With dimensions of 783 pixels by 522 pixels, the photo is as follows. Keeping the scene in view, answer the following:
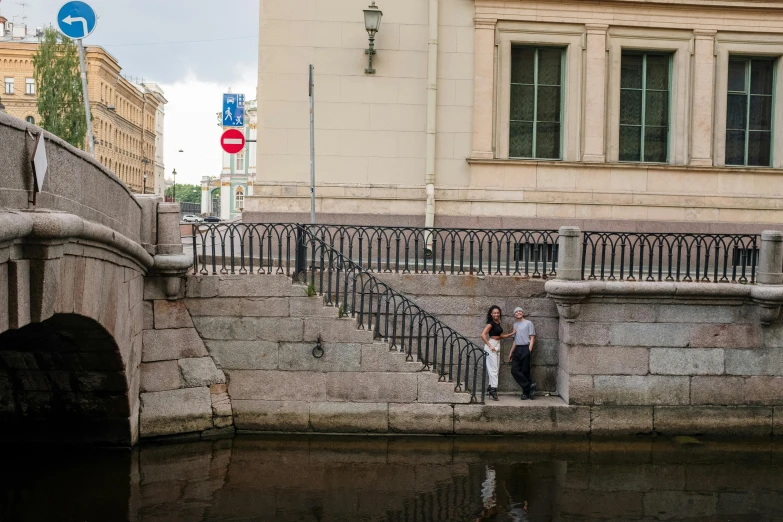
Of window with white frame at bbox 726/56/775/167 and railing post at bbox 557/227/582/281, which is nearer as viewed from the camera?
railing post at bbox 557/227/582/281

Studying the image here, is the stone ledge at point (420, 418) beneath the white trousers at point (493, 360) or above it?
beneath

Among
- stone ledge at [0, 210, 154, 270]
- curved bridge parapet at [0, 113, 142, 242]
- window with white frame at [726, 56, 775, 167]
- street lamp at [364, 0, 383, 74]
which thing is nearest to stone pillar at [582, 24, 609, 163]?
window with white frame at [726, 56, 775, 167]

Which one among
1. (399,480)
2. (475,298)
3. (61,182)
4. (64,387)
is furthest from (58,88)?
(61,182)

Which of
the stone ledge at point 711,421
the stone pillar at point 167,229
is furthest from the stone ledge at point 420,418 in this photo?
the stone pillar at point 167,229

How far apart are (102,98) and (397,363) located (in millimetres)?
52908

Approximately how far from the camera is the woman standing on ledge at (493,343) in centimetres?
1252

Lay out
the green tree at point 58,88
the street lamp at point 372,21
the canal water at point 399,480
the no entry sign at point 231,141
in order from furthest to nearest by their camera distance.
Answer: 1. the green tree at point 58,88
2. the street lamp at point 372,21
3. the no entry sign at point 231,141
4. the canal water at point 399,480

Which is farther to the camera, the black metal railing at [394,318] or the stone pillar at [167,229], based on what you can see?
the black metal railing at [394,318]

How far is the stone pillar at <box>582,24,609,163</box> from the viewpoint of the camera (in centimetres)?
1580

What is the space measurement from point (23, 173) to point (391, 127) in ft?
31.9

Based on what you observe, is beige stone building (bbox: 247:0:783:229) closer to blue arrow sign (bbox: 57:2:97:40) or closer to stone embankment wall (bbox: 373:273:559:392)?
stone embankment wall (bbox: 373:273:559:392)

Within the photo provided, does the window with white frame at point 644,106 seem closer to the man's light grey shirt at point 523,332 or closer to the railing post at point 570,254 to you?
the railing post at point 570,254

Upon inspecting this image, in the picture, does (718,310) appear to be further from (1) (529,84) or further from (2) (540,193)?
(1) (529,84)

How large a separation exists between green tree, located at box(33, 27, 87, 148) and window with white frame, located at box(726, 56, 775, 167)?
126 feet
